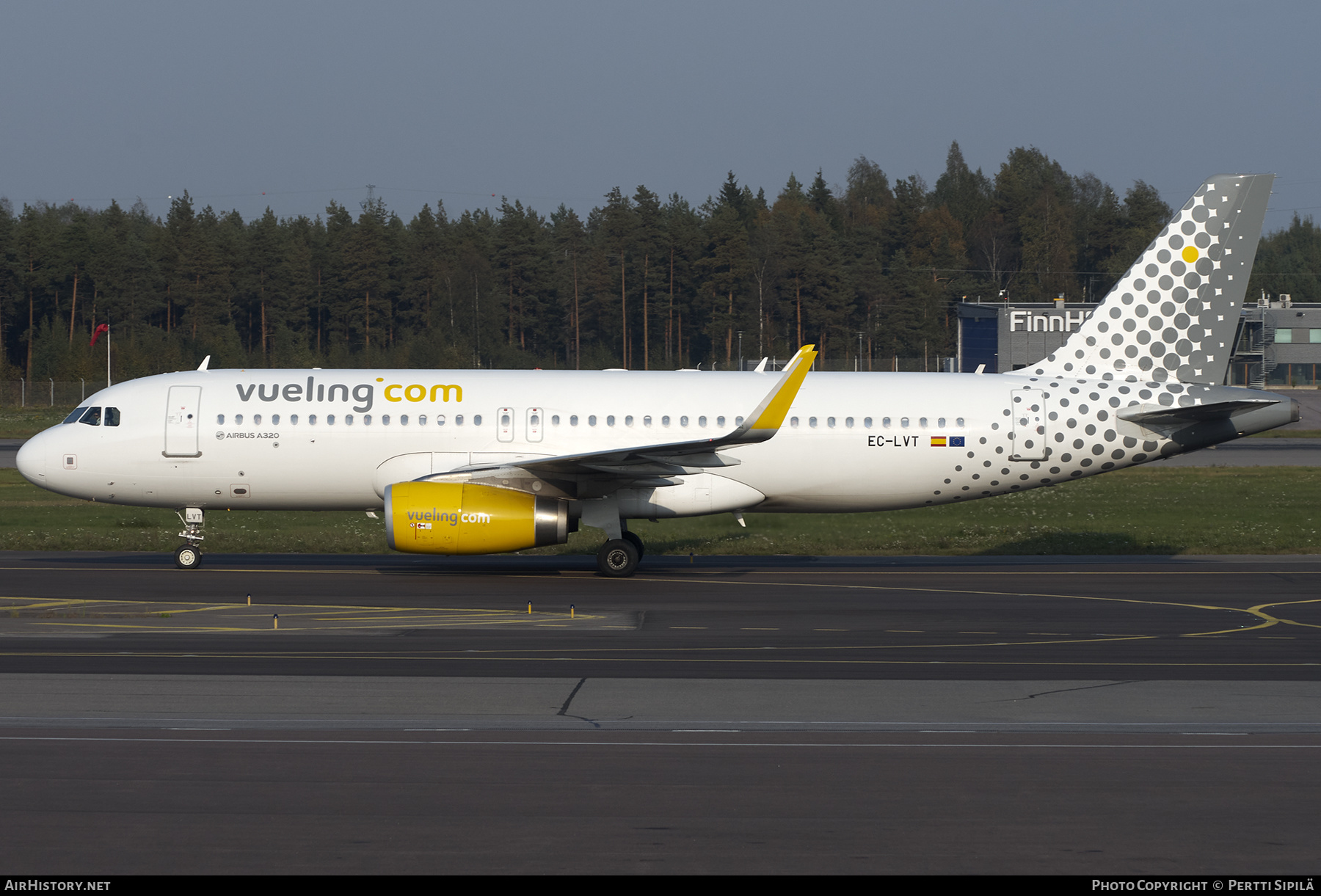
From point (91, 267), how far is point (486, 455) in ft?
297

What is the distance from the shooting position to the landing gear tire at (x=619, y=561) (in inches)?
883

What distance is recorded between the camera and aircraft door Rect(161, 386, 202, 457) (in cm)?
2291

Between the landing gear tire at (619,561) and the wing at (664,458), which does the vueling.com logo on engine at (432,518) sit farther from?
the landing gear tire at (619,561)

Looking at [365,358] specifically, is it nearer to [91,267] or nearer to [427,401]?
[91,267]

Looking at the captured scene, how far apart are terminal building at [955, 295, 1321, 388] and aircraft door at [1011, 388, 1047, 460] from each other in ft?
242

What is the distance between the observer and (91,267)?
101812mm

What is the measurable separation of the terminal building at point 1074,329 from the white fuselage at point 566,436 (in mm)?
73728

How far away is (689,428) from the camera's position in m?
23.4

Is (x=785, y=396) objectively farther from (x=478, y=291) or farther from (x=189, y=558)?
(x=478, y=291)

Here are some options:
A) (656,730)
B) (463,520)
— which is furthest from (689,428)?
(656,730)

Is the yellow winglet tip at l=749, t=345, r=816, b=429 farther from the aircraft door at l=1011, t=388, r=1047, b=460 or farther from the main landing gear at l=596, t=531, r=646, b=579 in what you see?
the aircraft door at l=1011, t=388, r=1047, b=460

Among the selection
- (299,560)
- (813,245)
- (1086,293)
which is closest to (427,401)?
(299,560)

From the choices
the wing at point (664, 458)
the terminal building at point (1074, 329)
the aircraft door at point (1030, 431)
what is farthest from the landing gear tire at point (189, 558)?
the terminal building at point (1074, 329)

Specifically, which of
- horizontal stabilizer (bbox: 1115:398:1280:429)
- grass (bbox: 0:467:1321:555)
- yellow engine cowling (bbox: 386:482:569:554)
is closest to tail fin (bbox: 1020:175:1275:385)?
horizontal stabilizer (bbox: 1115:398:1280:429)
